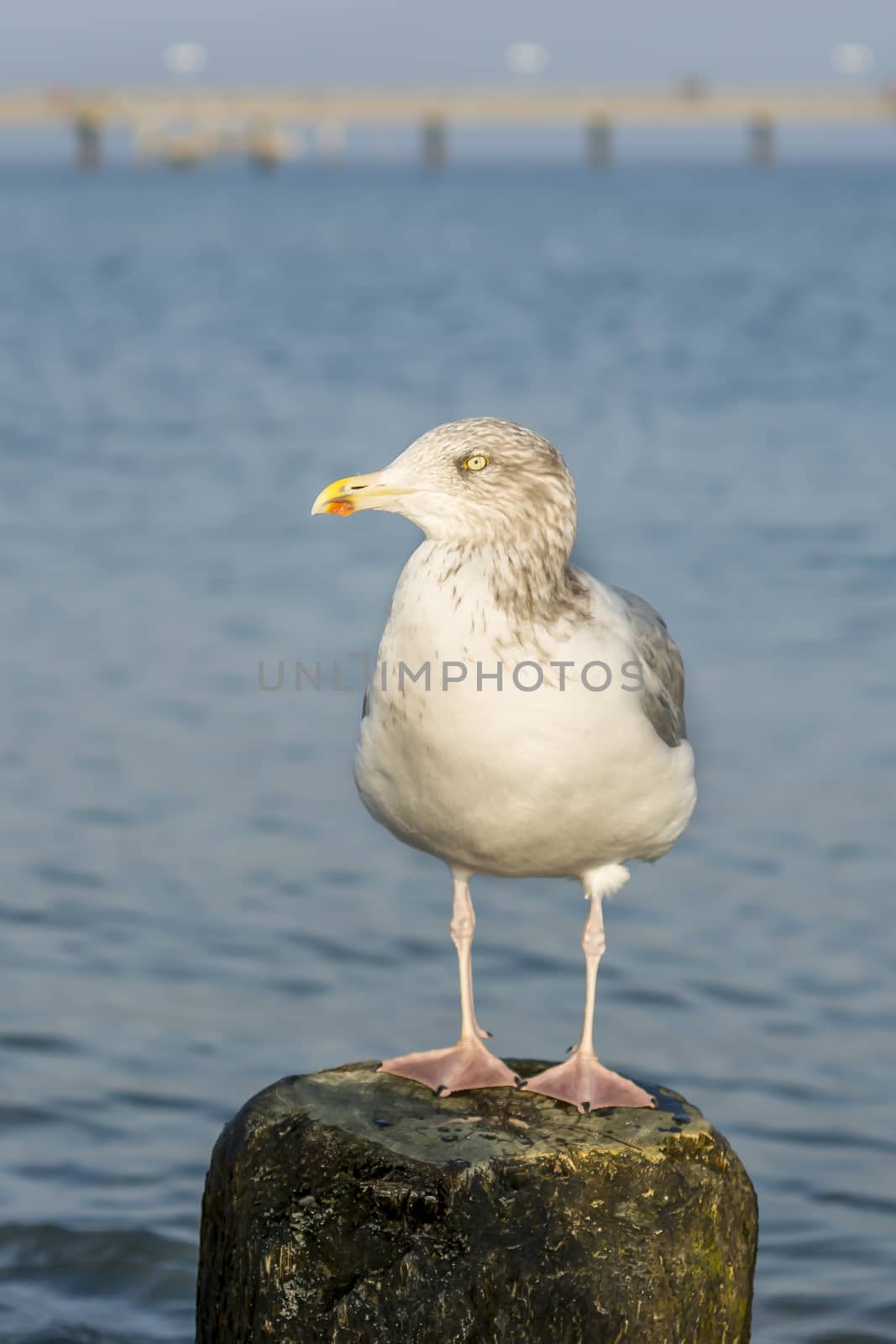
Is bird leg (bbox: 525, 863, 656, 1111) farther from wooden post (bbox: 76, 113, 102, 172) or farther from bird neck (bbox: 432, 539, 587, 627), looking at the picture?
wooden post (bbox: 76, 113, 102, 172)

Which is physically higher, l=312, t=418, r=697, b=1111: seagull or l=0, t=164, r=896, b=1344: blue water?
l=312, t=418, r=697, b=1111: seagull

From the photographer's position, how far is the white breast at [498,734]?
14.1ft

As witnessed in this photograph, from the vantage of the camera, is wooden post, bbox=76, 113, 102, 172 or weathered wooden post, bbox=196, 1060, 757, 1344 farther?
wooden post, bbox=76, 113, 102, 172

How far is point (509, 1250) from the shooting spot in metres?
4.27

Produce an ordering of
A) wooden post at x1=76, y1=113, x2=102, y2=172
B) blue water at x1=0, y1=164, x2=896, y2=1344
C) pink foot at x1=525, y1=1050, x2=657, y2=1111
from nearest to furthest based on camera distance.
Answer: pink foot at x1=525, y1=1050, x2=657, y2=1111, blue water at x1=0, y1=164, x2=896, y2=1344, wooden post at x1=76, y1=113, x2=102, y2=172

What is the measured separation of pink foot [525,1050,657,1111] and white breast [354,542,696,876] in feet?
1.75

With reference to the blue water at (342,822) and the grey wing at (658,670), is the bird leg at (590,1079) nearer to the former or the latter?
the grey wing at (658,670)

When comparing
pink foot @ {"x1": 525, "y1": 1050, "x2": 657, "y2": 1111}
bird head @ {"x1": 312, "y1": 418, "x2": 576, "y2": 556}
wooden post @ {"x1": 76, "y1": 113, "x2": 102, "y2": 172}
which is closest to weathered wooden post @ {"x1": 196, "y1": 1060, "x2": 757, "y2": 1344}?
pink foot @ {"x1": 525, "y1": 1050, "x2": 657, "y2": 1111}

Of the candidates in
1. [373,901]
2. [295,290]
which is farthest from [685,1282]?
[295,290]

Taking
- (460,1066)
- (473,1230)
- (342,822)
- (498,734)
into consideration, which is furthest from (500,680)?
(342,822)

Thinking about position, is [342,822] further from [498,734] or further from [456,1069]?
[498,734]

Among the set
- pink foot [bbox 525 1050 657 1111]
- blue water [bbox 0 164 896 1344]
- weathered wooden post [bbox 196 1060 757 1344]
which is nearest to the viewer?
weathered wooden post [bbox 196 1060 757 1344]

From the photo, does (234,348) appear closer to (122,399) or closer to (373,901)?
(122,399)

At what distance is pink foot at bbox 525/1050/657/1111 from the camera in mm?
4695
